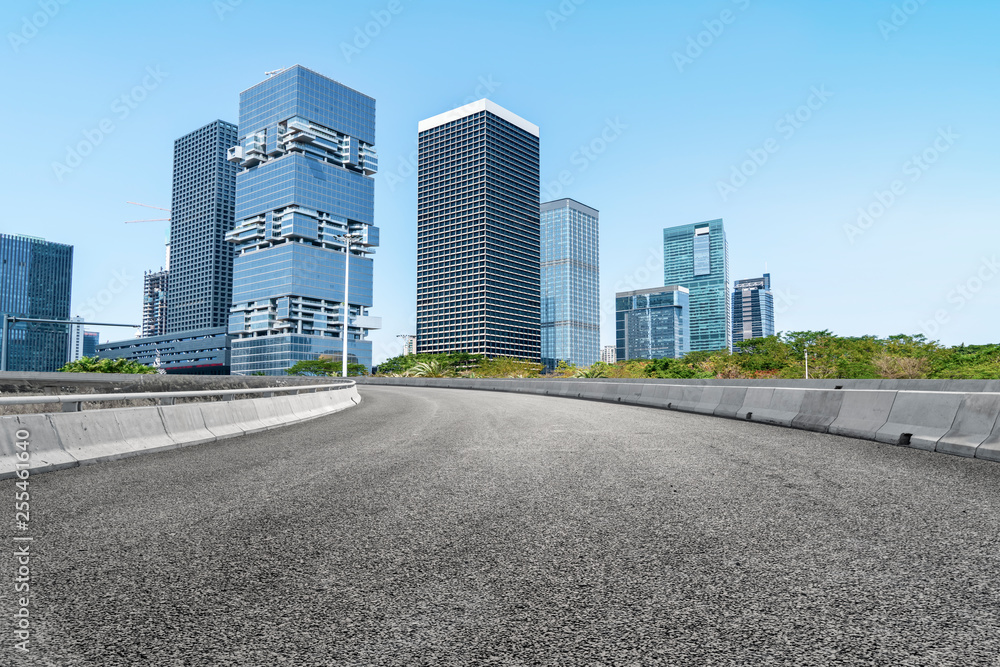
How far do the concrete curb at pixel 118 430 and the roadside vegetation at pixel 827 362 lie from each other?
31.1m

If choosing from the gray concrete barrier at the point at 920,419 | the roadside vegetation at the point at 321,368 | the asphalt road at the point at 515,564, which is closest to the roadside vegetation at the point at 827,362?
the gray concrete barrier at the point at 920,419

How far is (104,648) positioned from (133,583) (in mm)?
934

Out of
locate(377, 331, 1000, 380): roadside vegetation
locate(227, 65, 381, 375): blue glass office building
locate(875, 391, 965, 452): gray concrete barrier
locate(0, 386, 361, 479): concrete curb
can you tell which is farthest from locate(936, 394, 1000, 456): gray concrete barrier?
locate(227, 65, 381, 375): blue glass office building

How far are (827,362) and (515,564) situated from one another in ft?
155

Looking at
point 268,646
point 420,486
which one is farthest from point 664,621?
point 420,486

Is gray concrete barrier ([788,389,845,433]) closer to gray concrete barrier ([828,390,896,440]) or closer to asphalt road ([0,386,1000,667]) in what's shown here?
gray concrete barrier ([828,390,896,440])

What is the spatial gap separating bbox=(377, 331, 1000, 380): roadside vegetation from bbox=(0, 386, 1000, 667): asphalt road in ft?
93.7

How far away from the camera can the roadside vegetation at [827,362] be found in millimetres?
32344

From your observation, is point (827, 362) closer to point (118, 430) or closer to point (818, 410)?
point (818, 410)

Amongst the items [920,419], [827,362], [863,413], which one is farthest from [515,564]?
[827,362]

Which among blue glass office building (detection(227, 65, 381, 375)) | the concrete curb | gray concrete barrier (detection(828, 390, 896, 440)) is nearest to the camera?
the concrete curb

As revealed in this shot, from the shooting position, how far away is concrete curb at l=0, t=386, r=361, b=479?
769 centimetres

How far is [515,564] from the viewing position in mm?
3936

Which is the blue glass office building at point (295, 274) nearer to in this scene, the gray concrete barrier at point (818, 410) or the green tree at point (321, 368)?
the green tree at point (321, 368)
